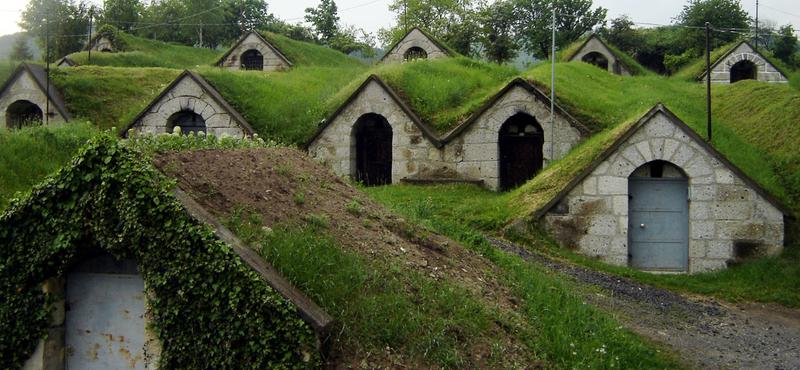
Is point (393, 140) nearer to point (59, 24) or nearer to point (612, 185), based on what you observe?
point (612, 185)

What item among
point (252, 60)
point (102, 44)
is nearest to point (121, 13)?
point (102, 44)

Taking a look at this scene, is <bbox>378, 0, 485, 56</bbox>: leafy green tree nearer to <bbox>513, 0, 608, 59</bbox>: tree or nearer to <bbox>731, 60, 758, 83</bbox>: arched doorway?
<bbox>513, 0, 608, 59</bbox>: tree

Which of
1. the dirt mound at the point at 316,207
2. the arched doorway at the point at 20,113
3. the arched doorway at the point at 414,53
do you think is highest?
the arched doorway at the point at 414,53

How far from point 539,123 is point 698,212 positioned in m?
5.76

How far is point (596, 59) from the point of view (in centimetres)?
2983

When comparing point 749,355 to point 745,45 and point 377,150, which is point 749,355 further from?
point 745,45

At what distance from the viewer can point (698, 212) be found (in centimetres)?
1227

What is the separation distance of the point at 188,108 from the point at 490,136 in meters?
9.26

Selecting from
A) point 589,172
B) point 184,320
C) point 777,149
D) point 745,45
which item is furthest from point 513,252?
point 745,45

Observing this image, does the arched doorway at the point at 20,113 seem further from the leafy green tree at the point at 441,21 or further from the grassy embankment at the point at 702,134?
the leafy green tree at the point at 441,21

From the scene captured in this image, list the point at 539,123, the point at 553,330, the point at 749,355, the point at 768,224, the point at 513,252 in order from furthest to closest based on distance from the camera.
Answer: the point at 539,123 → the point at 768,224 → the point at 513,252 → the point at 749,355 → the point at 553,330

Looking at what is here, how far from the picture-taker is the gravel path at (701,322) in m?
7.55

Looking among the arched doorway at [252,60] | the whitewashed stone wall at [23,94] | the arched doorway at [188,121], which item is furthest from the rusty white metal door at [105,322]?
the arched doorway at [252,60]

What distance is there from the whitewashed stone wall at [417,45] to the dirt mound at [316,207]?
1997 centimetres
